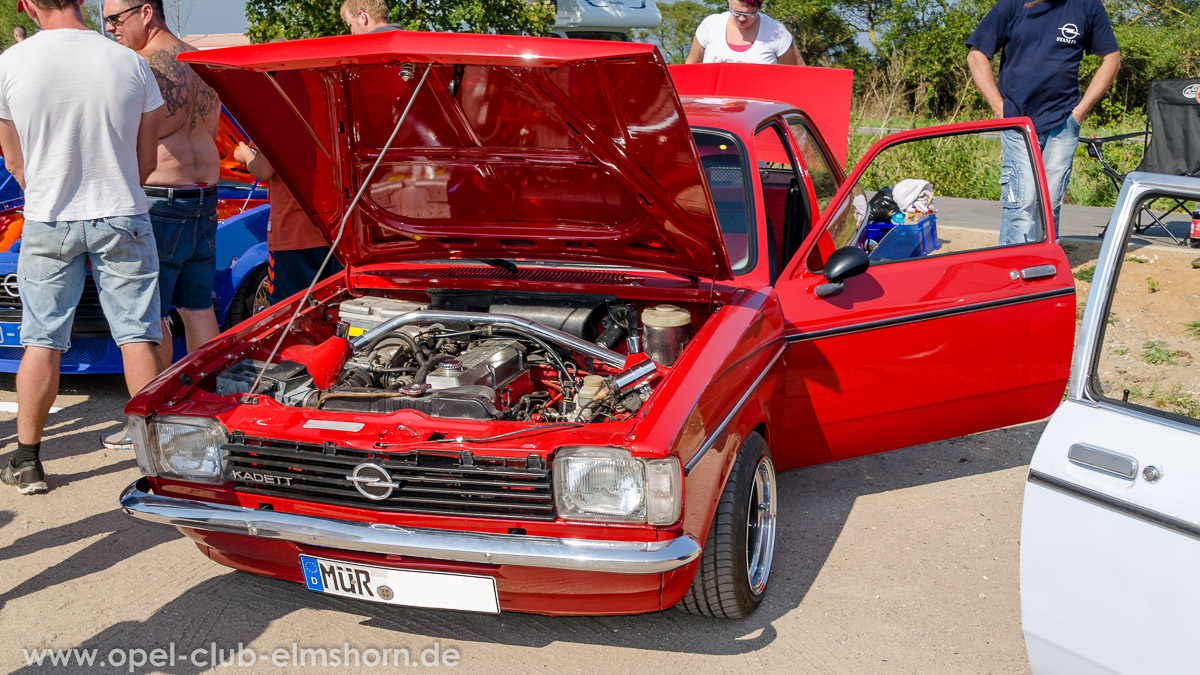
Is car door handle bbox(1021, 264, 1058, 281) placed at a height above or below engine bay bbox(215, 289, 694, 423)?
above

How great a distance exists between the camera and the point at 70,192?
12.9 ft

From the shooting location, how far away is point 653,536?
256 cm

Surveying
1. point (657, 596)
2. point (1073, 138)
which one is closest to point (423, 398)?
point (657, 596)

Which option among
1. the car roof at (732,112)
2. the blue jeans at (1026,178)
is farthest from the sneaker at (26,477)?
the blue jeans at (1026,178)

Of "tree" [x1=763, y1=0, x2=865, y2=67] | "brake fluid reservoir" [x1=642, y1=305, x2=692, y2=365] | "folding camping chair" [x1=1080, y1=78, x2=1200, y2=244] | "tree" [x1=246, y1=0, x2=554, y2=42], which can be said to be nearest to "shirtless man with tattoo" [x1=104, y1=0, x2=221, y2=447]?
"brake fluid reservoir" [x1=642, y1=305, x2=692, y2=365]

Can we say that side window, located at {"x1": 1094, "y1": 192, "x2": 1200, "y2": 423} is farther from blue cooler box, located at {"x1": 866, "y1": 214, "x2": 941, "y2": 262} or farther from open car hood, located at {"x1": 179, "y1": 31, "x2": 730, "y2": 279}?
open car hood, located at {"x1": 179, "y1": 31, "x2": 730, "y2": 279}

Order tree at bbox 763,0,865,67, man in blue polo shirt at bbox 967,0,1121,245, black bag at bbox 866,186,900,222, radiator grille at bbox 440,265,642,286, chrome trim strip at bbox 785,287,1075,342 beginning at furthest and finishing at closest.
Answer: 1. tree at bbox 763,0,865,67
2. man in blue polo shirt at bbox 967,0,1121,245
3. black bag at bbox 866,186,900,222
4. radiator grille at bbox 440,265,642,286
5. chrome trim strip at bbox 785,287,1075,342

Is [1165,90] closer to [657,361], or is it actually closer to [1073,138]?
[1073,138]

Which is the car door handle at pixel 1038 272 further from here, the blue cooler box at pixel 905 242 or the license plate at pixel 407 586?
the license plate at pixel 407 586

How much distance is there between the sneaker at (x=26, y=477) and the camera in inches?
163

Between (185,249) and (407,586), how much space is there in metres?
2.72

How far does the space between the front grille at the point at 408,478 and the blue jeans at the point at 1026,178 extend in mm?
2507

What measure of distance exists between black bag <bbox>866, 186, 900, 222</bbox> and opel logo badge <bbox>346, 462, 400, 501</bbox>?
3.51 meters

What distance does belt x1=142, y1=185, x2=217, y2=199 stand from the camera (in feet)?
14.8
